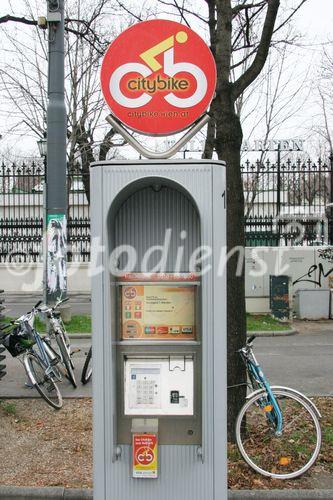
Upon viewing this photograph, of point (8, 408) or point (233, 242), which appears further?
point (8, 408)

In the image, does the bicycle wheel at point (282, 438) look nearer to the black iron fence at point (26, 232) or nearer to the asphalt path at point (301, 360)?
the asphalt path at point (301, 360)

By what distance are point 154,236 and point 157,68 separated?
1.08m

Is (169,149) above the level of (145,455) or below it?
above

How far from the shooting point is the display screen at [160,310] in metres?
3.48

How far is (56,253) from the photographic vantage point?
11.1 m

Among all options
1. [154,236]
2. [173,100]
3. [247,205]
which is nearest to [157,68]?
[173,100]

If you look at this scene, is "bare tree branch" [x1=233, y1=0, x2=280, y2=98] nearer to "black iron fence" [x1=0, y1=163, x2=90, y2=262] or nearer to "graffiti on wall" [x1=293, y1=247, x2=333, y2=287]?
"graffiti on wall" [x1=293, y1=247, x2=333, y2=287]

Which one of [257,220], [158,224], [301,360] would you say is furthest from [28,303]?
[158,224]

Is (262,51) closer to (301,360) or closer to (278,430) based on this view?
(278,430)

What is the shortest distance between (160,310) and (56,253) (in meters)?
7.95

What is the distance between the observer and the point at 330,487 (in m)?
4.25

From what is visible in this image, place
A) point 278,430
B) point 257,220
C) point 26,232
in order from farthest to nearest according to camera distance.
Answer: point 26,232
point 257,220
point 278,430

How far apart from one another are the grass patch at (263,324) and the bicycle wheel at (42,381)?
5.94 meters

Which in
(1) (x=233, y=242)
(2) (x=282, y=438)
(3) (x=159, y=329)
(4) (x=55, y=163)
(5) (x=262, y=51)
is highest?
(5) (x=262, y=51)
